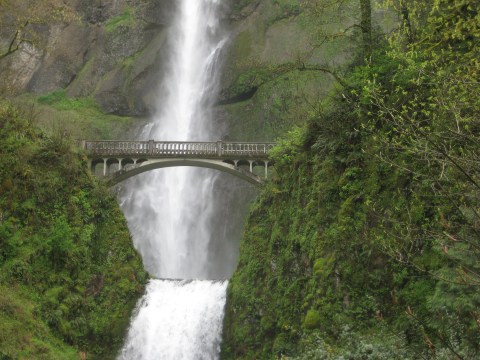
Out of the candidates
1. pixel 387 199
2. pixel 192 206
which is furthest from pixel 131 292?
pixel 192 206

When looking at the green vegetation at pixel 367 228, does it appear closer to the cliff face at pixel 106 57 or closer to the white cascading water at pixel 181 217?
the white cascading water at pixel 181 217

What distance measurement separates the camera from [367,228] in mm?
11445

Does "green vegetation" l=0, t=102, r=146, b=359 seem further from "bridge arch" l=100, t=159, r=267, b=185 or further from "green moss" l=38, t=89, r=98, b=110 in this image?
"green moss" l=38, t=89, r=98, b=110

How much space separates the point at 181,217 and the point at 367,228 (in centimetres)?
2315

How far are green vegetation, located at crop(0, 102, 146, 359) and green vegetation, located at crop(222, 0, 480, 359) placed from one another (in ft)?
14.9

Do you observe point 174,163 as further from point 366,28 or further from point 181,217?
point 366,28

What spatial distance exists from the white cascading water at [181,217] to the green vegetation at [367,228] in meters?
1.91

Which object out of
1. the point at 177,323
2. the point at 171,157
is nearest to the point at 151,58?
the point at 171,157

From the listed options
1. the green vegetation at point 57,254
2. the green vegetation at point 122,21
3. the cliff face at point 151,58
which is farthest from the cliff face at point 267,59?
the green vegetation at point 57,254

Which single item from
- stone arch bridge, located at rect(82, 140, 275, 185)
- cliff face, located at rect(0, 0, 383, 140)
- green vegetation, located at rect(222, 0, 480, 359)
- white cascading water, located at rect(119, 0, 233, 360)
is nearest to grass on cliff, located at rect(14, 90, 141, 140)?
cliff face, located at rect(0, 0, 383, 140)

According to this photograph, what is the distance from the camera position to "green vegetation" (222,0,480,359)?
7733mm

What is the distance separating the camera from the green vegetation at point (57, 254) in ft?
50.2

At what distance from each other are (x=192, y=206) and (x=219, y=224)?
2386mm

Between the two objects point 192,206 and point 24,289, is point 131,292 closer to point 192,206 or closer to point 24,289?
point 24,289
